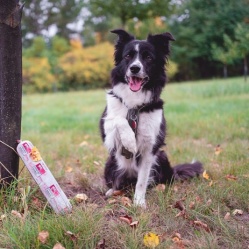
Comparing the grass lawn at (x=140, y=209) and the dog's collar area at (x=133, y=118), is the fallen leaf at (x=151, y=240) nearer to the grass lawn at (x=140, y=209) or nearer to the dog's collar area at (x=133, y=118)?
the grass lawn at (x=140, y=209)

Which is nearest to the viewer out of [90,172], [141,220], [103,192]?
[141,220]

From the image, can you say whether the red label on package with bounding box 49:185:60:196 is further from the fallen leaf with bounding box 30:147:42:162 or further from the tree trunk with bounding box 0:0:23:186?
the tree trunk with bounding box 0:0:23:186

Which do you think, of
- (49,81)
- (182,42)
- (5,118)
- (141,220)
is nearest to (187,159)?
(141,220)

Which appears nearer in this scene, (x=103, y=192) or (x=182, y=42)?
(x=103, y=192)

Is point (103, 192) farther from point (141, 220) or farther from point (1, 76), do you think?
point (1, 76)

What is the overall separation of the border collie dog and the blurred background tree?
15.1 metres

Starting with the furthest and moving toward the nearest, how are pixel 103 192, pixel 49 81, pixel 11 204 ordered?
pixel 49 81 → pixel 103 192 → pixel 11 204

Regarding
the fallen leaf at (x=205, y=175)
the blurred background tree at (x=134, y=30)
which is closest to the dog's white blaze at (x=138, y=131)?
the fallen leaf at (x=205, y=175)

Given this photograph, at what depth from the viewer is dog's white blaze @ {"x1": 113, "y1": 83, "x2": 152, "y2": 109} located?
3146mm

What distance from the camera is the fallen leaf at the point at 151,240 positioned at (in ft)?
6.84

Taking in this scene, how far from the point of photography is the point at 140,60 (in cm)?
314

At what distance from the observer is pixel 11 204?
8.66ft

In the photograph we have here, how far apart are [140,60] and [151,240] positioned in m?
1.67

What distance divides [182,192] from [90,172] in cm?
125
